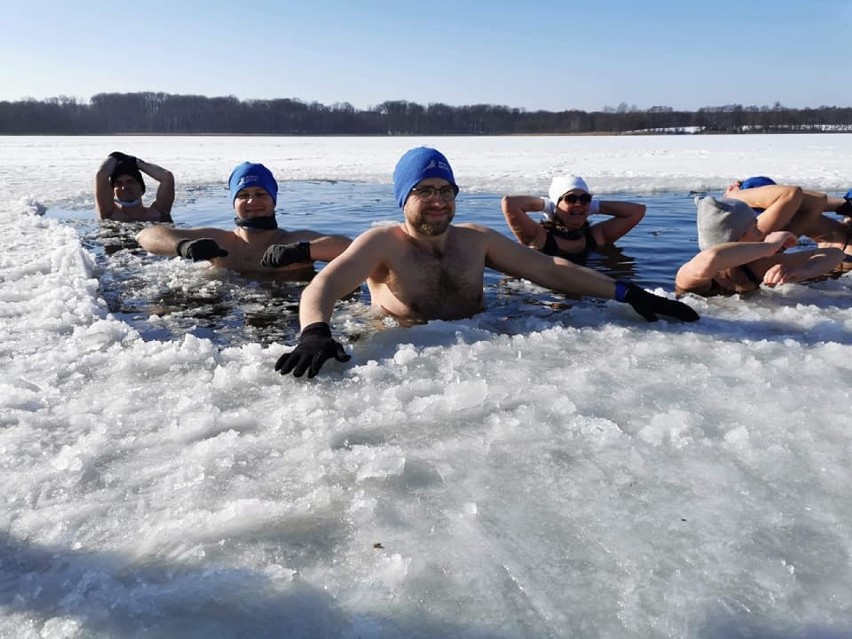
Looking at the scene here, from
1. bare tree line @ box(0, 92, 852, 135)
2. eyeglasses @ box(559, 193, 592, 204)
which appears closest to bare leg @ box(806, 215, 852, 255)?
eyeglasses @ box(559, 193, 592, 204)

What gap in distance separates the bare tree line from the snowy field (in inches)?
2198

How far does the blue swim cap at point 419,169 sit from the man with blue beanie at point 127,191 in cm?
497

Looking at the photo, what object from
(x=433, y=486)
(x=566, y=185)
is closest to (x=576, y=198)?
(x=566, y=185)

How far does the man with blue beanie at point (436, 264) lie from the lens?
11.1ft

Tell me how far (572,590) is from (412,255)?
2.37 metres

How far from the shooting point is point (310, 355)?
2.52 m

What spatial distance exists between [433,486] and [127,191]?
740 cm

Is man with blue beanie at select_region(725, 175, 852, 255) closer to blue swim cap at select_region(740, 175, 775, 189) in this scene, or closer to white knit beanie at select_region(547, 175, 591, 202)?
blue swim cap at select_region(740, 175, 775, 189)

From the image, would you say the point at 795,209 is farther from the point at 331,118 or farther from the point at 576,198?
the point at 331,118

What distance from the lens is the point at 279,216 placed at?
29.6 ft

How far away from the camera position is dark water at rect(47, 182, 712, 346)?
366 cm

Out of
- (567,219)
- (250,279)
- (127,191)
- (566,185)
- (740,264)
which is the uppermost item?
(566,185)

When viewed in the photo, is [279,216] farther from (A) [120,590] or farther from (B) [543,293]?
(A) [120,590]

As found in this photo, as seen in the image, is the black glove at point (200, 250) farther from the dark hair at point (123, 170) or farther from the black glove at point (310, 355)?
the dark hair at point (123, 170)
